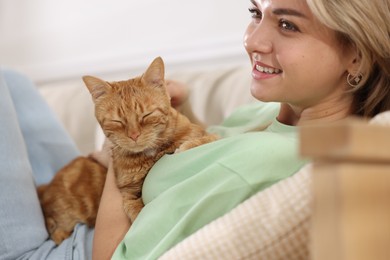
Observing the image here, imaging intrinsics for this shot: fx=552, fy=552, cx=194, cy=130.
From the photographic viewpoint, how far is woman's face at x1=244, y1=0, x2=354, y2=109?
1134 millimetres

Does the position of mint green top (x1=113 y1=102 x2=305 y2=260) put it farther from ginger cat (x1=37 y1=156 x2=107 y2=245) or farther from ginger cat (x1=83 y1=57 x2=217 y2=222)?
ginger cat (x1=37 y1=156 x2=107 y2=245)

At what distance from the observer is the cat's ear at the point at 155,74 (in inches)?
49.0

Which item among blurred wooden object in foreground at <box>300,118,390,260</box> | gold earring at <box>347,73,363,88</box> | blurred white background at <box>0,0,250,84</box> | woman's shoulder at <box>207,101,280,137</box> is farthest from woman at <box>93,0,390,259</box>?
blurred white background at <box>0,0,250,84</box>

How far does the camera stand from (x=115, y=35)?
266cm

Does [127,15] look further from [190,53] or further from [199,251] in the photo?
[199,251]

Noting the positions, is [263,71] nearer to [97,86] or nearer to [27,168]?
[97,86]

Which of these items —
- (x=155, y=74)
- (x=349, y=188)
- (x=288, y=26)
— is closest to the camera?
(x=349, y=188)

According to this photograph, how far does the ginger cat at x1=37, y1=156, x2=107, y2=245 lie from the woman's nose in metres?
0.57

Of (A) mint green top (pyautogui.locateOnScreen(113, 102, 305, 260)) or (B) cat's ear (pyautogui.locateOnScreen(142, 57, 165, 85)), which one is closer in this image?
(A) mint green top (pyautogui.locateOnScreen(113, 102, 305, 260))

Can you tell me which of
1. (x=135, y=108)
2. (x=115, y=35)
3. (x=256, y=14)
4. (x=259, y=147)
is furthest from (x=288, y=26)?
(x=115, y=35)

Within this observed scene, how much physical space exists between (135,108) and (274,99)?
0.31 m

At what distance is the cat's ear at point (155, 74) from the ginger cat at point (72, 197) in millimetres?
353

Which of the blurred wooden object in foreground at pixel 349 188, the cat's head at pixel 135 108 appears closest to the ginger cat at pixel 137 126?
the cat's head at pixel 135 108

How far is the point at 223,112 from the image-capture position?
1.86 metres
